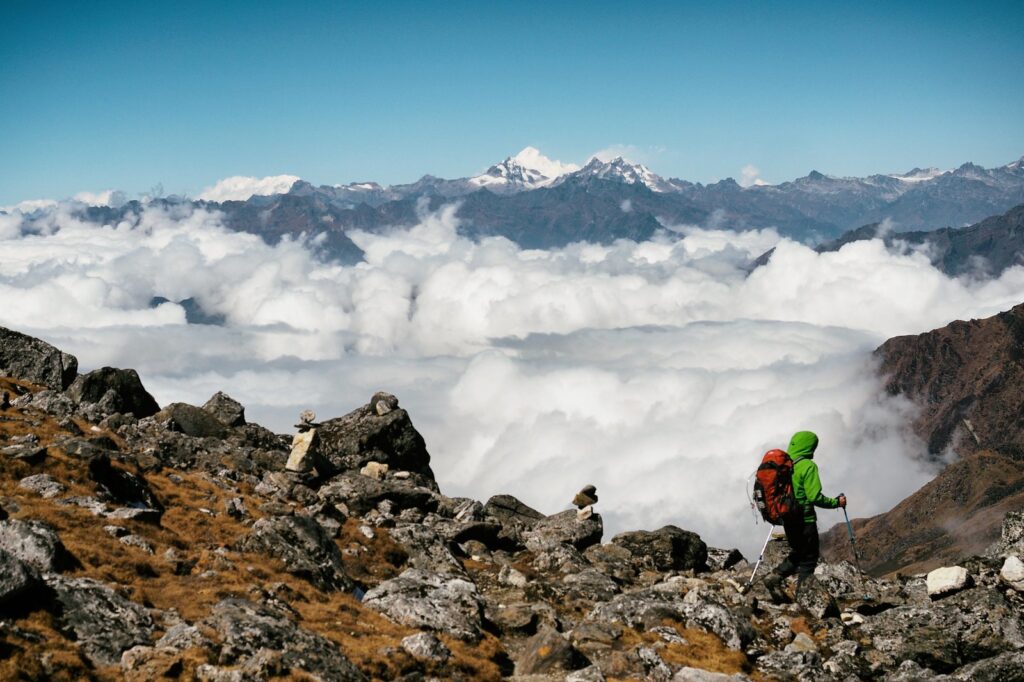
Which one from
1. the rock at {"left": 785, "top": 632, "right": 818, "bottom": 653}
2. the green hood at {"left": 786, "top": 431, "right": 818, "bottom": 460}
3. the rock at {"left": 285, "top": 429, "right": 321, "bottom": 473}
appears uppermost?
the green hood at {"left": 786, "top": 431, "right": 818, "bottom": 460}

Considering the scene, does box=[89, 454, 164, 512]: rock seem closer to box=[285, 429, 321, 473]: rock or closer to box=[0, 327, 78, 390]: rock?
box=[285, 429, 321, 473]: rock

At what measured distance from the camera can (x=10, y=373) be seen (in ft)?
163

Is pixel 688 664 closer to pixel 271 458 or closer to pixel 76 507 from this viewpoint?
pixel 76 507

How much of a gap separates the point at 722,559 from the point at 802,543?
14.1m

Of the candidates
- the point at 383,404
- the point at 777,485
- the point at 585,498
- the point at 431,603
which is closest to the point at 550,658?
the point at 431,603

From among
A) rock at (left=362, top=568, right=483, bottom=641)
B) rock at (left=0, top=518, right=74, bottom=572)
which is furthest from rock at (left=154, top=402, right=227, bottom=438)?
rock at (left=0, top=518, right=74, bottom=572)

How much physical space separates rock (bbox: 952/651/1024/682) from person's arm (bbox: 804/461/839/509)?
6761mm

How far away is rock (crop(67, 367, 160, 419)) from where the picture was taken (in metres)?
49.1

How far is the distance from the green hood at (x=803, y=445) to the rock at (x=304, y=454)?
100.0 ft

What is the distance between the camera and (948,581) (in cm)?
2462

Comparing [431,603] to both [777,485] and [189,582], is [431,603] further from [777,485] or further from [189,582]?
[777,485]

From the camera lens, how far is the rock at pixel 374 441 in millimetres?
51562

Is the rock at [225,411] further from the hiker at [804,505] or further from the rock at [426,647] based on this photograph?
the hiker at [804,505]

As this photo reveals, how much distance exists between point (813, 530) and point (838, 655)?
5.56 meters
